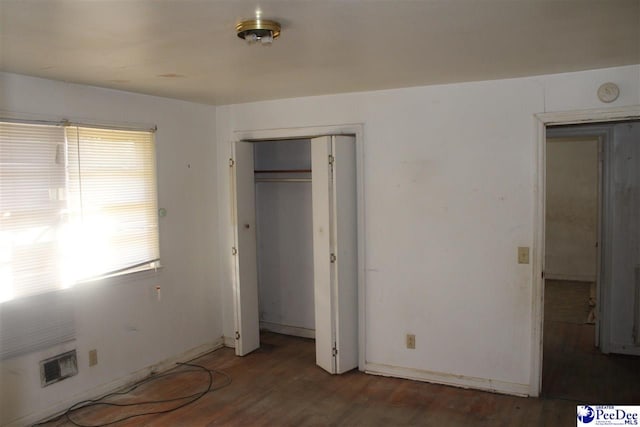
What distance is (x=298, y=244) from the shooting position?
17.0ft

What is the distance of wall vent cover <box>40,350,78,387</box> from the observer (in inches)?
134

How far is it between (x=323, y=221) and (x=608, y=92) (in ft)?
7.31

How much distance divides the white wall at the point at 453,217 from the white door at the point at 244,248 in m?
0.79

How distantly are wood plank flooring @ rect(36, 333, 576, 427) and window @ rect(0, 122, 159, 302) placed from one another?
102 cm

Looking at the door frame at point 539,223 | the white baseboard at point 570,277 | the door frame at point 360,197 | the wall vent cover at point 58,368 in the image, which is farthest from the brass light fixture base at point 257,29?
the white baseboard at point 570,277

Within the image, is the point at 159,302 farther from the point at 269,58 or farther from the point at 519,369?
the point at 519,369

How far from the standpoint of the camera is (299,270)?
521 centimetres

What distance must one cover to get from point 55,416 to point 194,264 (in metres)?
1.64

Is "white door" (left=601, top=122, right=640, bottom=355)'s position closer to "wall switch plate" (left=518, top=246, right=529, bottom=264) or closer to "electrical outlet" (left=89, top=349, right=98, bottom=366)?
"wall switch plate" (left=518, top=246, right=529, bottom=264)

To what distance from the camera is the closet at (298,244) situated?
162 inches

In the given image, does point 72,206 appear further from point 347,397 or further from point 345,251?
point 347,397

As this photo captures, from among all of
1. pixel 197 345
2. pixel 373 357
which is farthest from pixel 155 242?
pixel 373 357

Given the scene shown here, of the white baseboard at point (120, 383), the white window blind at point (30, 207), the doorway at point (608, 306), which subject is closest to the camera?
the white window blind at point (30, 207)

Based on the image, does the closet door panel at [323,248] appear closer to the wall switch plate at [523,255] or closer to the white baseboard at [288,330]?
the white baseboard at [288,330]
